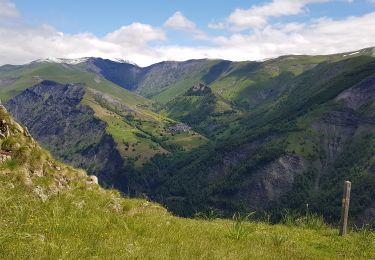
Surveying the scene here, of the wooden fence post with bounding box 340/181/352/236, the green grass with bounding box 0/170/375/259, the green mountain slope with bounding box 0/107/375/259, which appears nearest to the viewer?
the green grass with bounding box 0/170/375/259

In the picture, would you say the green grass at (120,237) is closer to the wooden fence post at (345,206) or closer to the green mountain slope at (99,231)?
the green mountain slope at (99,231)

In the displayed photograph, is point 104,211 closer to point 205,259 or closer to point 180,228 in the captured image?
point 180,228

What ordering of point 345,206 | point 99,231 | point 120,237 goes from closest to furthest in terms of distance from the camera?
point 120,237, point 99,231, point 345,206

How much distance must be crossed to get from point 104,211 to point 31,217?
12.1 ft

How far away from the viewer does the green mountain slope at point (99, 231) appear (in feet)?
38.3

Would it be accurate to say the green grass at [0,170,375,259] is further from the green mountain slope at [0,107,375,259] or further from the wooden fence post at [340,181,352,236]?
the wooden fence post at [340,181,352,236]

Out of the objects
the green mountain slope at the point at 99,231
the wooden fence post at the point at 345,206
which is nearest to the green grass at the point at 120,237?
the green mountain slope at the point at 99,231

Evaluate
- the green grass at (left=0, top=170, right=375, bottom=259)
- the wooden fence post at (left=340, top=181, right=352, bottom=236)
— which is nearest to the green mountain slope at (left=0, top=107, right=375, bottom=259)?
the green grass at (left=0, top=170, right=375, bottom=259)

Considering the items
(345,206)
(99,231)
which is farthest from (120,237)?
(345,206)

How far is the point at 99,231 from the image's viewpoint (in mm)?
13836

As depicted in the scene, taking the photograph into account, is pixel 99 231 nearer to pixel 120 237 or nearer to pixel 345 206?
pixel 120 237

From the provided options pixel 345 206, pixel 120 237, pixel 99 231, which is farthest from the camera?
pixel 345 206

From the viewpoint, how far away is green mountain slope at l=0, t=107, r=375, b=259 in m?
11.7

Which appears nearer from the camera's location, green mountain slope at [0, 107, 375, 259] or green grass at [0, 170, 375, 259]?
green grass at [0, 170, 375, 259]
